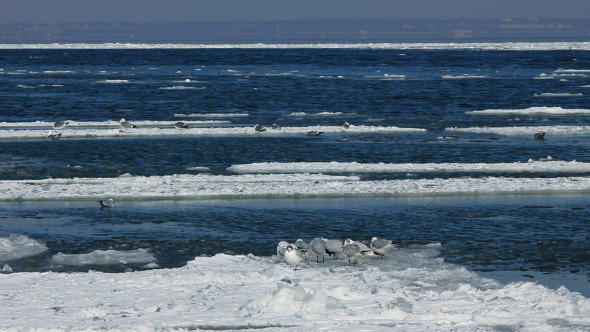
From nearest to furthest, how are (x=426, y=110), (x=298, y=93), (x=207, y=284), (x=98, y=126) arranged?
(x=207, y=284), (x=98, y=126), (x=426, y=110), (x=298, y=93)

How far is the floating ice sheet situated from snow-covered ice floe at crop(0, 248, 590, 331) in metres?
8.43

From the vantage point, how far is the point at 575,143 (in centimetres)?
2425

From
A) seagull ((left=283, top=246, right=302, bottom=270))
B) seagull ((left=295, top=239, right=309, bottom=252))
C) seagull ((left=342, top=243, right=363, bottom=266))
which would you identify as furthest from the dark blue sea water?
seagull ((left=342, top=243, right=363, bottom=266))

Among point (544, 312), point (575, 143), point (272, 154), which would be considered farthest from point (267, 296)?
point (575, 143)

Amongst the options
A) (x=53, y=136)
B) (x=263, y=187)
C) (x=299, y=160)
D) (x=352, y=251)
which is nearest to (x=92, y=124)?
(x=53, y=136)

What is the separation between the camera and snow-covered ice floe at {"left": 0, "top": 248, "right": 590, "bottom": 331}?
903 centimetres

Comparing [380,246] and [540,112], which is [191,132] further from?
[380,246]

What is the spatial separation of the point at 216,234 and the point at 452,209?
15.6 feet

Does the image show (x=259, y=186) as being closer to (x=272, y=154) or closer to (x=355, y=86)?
(x=272, y=154)

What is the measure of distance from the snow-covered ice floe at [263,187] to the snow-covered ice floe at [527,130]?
8243 millimetres

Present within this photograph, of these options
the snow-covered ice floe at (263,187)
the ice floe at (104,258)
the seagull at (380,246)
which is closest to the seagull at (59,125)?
the snow-covered ice floe at (263,187)

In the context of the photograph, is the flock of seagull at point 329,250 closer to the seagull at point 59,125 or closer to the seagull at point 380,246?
the seagull at point 380,246

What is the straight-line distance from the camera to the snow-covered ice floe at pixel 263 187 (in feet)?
55.2

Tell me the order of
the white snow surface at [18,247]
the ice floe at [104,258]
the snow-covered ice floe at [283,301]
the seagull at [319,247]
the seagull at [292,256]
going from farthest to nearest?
the white snow surface at [18,247], the ice floe at [104,258], the seagull at [319,247], the seagull at [292,256], the snow-covered ice floe at [283,301]
